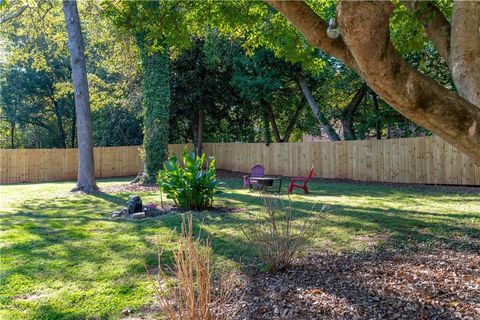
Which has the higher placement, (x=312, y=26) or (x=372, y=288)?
(x=312, y=26)

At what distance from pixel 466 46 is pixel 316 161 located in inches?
537

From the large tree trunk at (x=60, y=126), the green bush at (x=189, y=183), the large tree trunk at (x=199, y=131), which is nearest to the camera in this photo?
the green bush at (x=189, y=183)

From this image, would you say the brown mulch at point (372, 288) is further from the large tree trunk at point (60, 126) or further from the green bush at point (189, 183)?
the large tree trunk at point (60, 126)

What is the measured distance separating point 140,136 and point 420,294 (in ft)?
72.8

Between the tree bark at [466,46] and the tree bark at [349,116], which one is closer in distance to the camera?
the tree bark at [466,46]

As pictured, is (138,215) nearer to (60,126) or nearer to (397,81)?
(397,81)

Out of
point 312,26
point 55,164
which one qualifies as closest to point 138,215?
point 312,26

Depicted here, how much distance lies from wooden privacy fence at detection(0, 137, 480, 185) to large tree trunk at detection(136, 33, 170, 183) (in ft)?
21.5

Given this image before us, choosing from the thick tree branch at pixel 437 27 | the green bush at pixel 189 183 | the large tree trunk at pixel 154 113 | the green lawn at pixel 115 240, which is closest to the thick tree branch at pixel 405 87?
the thick tree branch at pixel 437 27

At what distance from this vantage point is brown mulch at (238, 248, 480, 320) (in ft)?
9.44

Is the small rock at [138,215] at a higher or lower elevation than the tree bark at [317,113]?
lower

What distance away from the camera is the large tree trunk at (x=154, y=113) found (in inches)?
539

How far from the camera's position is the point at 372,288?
332 centimetres

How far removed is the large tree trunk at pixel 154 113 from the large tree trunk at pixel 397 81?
450 inches
